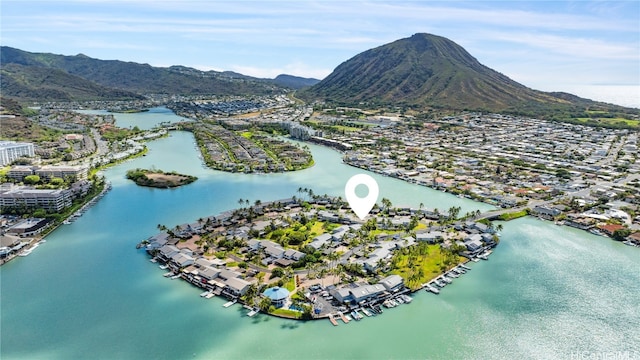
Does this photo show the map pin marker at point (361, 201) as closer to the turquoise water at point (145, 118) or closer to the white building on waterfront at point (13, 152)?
the white building on waterfront at point (13, 152)

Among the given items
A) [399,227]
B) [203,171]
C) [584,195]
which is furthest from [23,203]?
[584,195]

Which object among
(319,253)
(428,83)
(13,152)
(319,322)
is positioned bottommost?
(319,322)

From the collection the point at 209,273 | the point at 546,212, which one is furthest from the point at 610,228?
the point at 209,273

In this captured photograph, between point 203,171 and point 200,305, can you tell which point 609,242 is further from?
point 203,171

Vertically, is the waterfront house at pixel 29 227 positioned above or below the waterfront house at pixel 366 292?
below

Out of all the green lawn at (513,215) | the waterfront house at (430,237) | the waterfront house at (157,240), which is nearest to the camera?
the waterfront house at (157,240)

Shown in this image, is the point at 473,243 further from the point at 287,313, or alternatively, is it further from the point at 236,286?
the point at 236,286

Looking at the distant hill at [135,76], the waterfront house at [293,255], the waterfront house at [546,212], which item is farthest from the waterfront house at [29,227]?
the distant hill at [135,76]
